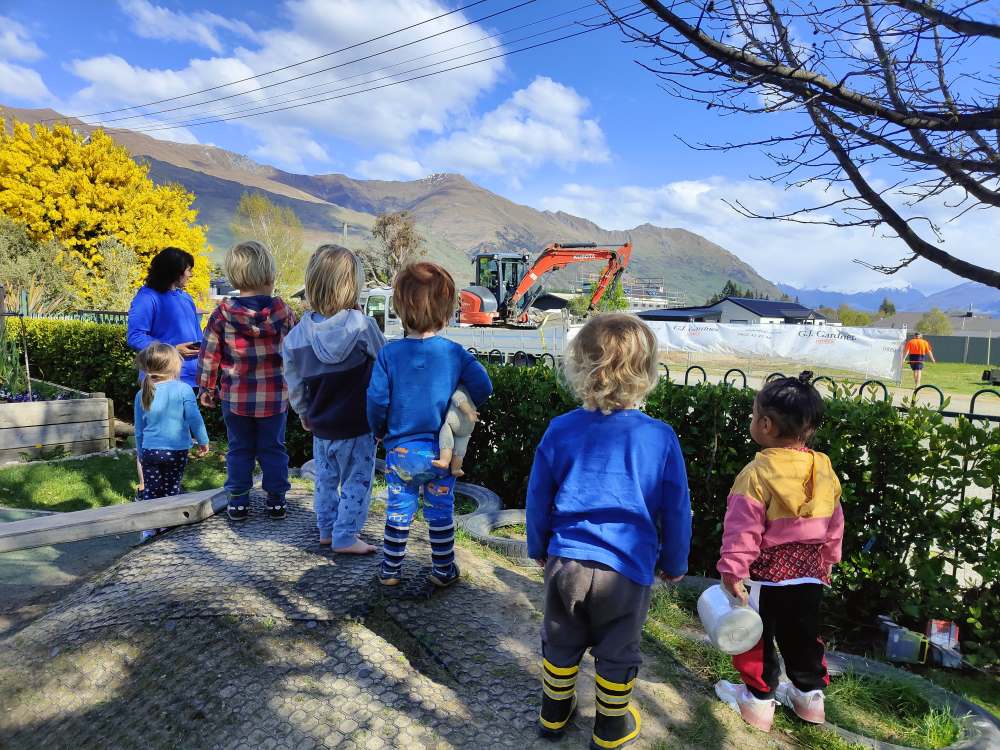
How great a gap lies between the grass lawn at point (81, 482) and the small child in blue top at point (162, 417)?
1.70m

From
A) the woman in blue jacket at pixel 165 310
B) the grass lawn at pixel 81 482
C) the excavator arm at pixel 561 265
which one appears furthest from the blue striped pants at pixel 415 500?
the excavator arm at pixel 561 265

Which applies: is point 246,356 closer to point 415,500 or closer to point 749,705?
point 415,500

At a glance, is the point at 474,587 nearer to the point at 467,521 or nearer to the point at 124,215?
the point at 467,521

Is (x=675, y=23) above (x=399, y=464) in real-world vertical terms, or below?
above

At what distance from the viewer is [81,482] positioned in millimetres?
5820

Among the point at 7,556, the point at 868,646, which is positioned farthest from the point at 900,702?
the point at 7,556

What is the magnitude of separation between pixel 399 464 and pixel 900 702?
234 cm

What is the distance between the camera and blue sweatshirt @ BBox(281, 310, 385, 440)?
3.09 meters

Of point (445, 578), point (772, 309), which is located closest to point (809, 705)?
point (445, 578)

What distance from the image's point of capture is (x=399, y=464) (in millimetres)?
2754

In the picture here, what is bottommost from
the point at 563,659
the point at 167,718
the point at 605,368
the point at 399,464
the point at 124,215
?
the point at 167,718

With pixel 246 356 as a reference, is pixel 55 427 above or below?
below

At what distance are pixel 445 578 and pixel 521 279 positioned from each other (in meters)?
22.0

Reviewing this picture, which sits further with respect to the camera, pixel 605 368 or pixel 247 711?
pixel 247 711
